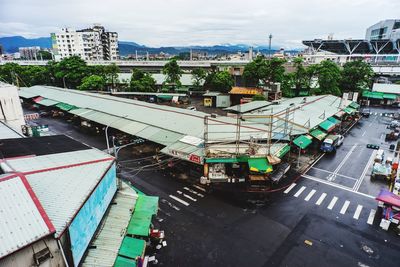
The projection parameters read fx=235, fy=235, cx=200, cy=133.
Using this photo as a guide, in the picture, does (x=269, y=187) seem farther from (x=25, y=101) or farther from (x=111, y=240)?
(x=25, y=101)

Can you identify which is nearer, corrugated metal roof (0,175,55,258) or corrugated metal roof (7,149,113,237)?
corrugated metal roof (0,175,55,258)

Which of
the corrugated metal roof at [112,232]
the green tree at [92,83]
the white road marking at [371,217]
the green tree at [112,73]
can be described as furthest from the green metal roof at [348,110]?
the green tree at [92,83]

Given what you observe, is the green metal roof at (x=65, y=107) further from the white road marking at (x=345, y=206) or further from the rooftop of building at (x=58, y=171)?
the white road marking at (x=345, y=206)

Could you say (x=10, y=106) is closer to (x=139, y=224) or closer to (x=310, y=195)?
(x=139, y=224)

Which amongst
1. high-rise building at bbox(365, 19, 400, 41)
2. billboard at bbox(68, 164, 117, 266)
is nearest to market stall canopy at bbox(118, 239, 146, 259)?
billboard at bbox(68, 164, 117, 266)

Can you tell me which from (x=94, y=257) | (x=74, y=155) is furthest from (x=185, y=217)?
(x=74, y=155)

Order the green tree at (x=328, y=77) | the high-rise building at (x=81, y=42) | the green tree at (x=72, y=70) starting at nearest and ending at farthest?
the green tree at (x=328, y=77)
the green tree at (x=72, y=70)
the high-rise building at (x=81, y=42)

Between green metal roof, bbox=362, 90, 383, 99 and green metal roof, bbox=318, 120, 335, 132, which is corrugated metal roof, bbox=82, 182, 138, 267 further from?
green metal roof, bbox=362, 90, 383, 99
